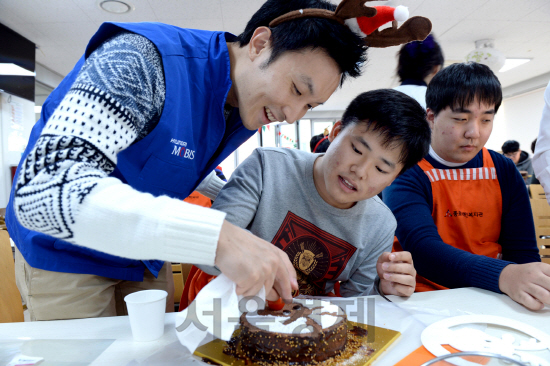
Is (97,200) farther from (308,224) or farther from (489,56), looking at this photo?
(489,56)

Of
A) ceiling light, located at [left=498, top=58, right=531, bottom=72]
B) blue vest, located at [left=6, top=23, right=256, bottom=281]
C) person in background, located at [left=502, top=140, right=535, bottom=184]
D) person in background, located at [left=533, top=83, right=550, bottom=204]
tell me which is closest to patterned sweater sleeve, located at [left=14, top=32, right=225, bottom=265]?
blue vest, located at [left=6, top=23, right=256, bottom=281]

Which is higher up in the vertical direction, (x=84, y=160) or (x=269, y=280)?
(x=84, y=160)

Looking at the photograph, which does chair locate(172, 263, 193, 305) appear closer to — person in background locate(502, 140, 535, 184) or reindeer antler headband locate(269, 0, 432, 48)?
reindeer antler headband locate(269, 0, 432, 48)

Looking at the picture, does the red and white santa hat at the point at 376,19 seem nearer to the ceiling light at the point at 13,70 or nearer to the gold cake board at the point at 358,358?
the gold cake board at the point at 358,358

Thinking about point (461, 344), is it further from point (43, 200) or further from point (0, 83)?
point (0, 83)

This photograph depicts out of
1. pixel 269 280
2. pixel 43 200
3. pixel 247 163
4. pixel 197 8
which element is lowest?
pixel 269 280

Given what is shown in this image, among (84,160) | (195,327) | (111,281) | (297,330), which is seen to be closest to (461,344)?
(297,330)

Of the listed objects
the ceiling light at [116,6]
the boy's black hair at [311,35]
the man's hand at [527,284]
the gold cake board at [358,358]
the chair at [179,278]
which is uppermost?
the ceiling light at [116,6]

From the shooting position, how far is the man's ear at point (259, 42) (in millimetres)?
893

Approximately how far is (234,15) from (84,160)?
4291 millimetres

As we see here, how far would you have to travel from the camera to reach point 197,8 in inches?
163

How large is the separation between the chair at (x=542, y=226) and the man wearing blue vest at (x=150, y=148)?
1718mm

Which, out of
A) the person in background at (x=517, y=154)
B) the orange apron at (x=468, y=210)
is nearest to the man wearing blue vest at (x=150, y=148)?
the orange apron at (x=468, y=210)

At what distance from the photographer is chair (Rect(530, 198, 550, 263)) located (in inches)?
79.6
